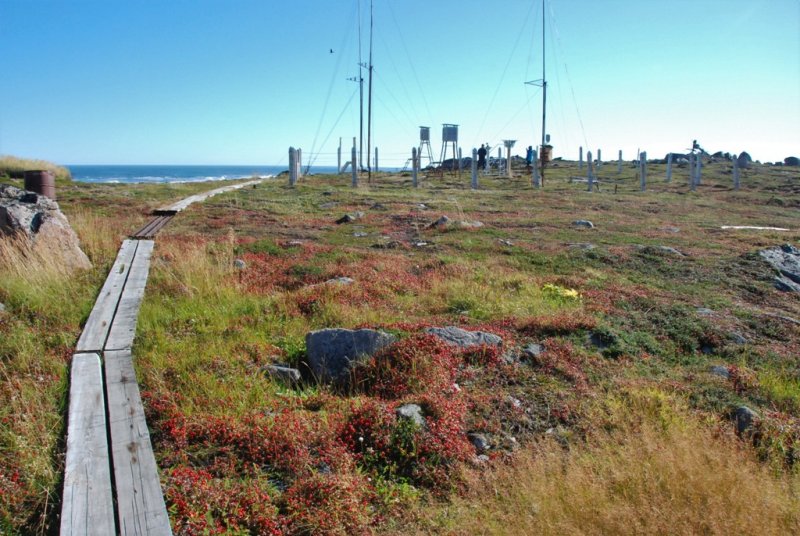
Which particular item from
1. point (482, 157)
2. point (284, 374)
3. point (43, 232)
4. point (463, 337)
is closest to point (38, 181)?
point (43, 232)

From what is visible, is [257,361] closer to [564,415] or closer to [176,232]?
[564,415]

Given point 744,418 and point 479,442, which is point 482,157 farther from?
point 479,442

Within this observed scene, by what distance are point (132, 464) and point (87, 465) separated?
1.03ft

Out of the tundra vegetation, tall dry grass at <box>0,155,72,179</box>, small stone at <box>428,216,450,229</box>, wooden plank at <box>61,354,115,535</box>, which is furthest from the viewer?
tall dry grass at <box>0,155,72,179</box>

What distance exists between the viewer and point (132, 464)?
407 cm

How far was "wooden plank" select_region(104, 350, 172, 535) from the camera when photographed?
3529mm

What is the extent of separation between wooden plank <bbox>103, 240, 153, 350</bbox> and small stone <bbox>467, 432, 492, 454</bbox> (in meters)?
3.95

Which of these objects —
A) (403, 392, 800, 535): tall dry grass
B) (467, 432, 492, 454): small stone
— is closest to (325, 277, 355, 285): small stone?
(467, 432, 492, 454): small stone

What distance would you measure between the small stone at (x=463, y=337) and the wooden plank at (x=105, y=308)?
151 inches

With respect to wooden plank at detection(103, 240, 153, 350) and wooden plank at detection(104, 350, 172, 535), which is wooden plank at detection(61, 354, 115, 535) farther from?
wooden plank at detection(103, 240, 153, 350)

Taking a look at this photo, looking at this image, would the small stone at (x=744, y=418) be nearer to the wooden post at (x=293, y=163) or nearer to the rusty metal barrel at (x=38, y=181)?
the rusty metal barrel at (x=38, y=181)

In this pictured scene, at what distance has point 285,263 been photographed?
11.5 metres

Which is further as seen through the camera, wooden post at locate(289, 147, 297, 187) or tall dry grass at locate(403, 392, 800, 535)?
wooden post at locate(289, 147, 297, 187)

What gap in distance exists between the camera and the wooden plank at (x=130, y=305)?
257 inches
